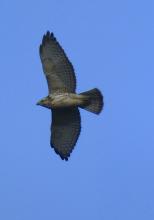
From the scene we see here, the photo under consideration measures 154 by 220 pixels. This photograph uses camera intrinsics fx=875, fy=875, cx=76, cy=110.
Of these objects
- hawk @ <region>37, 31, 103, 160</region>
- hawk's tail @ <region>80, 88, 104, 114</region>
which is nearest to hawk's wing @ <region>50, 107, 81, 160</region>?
hawk @ <region>37, 31, 103, 160</region>

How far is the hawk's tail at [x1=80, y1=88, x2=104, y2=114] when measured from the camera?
16344mm

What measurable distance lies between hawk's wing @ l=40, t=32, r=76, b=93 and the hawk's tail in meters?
0.40

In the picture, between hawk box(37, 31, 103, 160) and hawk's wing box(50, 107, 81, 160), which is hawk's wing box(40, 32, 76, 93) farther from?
hawk's wing box(50, 107, 81, 160)

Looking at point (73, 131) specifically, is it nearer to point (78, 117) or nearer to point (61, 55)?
point (78, 117)

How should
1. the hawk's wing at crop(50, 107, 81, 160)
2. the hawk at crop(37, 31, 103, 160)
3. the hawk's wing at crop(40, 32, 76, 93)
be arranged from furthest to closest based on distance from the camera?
1. the hawk's wing at crop(50, 107, 81, 160)
2. the hawk's wing at crop(40, 32, 76, 93)
3. the hawk at crop(37, 31, 103, 160)

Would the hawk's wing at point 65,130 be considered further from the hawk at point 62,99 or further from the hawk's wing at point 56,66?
the hawk's wing at point 56,66

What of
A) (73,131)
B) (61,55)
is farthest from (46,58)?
(73,131)

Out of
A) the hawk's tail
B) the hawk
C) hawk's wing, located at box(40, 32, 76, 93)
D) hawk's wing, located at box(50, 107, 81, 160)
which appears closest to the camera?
the hawk's tail

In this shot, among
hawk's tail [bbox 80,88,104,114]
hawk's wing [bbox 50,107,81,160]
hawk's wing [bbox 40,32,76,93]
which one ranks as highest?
hawk's wing [bbox 40,32,76,93]

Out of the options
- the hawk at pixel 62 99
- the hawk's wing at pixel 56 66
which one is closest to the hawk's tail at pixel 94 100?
the hawk at pixel 62 99

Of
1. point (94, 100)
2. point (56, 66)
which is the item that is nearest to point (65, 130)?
point (94, 100)

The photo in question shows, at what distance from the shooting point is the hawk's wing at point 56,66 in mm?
16625

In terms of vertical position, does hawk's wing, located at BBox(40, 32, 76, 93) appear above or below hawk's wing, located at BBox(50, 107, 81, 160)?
above

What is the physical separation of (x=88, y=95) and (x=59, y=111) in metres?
0.80
